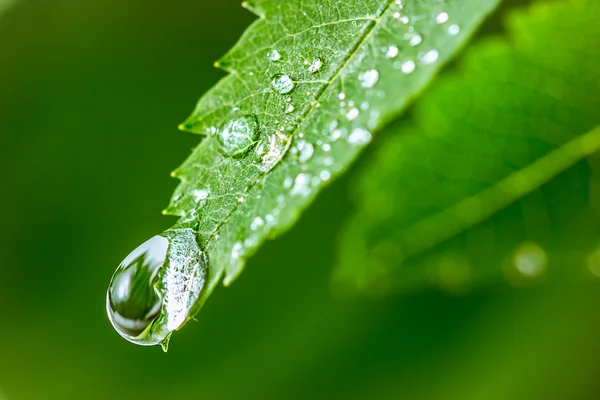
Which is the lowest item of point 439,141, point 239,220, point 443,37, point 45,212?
point 239,220

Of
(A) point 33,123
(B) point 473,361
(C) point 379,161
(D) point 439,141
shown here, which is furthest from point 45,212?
(B) point 473,361

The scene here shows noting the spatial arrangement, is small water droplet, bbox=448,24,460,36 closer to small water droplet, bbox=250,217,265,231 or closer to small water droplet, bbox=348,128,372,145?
small water droplet, bbox=348,128,372,145

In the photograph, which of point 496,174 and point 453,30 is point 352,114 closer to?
point 453,30

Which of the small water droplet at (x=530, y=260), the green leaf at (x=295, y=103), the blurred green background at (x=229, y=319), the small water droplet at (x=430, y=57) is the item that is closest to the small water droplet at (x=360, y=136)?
the green leaf at (x=295, y=103)

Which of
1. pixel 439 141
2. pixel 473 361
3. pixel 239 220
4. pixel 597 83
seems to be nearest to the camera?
pixel 239 220

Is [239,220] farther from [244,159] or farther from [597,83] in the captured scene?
[597,83]

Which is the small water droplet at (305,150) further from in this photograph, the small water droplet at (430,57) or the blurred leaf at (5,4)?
the blurred leaf at (5,4)
